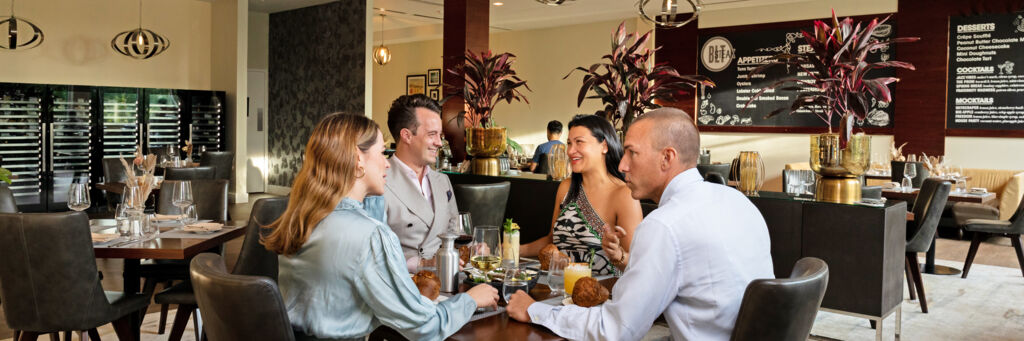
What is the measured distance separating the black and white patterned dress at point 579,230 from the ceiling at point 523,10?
24.6 ft

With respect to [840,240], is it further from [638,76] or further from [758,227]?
[758,227]

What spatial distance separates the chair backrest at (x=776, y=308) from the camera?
1727 mm

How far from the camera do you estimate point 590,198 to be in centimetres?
344

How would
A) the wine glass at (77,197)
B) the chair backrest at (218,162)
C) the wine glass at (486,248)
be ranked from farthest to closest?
the chair backrest at (218,162)
the wine glass at (77,197)
the wine glass at (486,248)

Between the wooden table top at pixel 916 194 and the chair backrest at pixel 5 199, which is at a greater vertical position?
the chair backrest at pixel 5 199

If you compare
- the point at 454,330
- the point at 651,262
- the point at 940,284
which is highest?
the point at 651,262

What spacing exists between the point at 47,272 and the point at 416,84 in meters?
12.8

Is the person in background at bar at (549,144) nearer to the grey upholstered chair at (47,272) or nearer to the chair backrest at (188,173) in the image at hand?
the chair backrest at (188,173)

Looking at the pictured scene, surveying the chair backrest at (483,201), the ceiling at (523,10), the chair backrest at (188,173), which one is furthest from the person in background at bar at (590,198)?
the ceiling at (523,10)

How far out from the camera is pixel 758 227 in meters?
2.06

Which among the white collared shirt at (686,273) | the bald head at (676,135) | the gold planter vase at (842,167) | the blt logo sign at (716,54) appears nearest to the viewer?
the white collared shirt at (686,273)

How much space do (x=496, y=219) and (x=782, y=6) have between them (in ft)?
25.2

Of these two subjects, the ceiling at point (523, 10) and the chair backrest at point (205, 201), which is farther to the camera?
the ceiling at point (523, 10)

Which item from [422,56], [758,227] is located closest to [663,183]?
[758,227]
